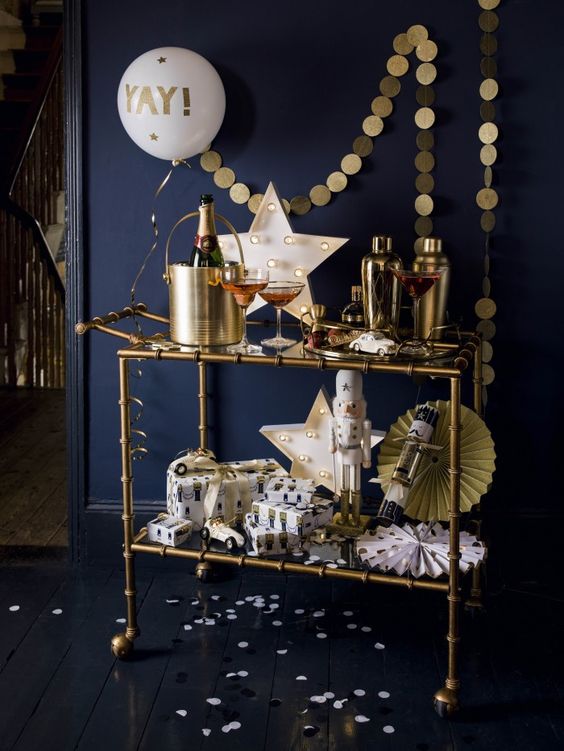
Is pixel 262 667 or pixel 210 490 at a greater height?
pixel 210 490

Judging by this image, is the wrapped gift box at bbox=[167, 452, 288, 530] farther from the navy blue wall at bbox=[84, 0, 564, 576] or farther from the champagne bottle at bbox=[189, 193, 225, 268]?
the champagne bottle at bbox=[189, 193, 225, 268]

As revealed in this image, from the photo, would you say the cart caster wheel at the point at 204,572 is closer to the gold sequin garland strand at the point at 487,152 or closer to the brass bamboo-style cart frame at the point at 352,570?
the brass bamboo-style cart frame at the point at 352,570

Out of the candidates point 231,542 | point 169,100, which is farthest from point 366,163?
point 231,542

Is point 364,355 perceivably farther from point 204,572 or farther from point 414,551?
point 204,572

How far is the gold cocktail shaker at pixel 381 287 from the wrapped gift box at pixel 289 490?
17.8 inches

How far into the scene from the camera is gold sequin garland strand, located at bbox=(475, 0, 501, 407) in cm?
239

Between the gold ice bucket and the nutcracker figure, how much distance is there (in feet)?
1.00

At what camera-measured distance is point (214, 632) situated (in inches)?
94.9

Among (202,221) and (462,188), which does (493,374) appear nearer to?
(462,188)

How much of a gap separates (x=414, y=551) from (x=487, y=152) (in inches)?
41.2

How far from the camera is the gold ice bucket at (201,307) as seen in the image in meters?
2.18

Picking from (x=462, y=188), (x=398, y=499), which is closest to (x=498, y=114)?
(x=462, y=188)

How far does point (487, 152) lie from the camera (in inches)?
95.9

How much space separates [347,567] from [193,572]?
2.29ft
